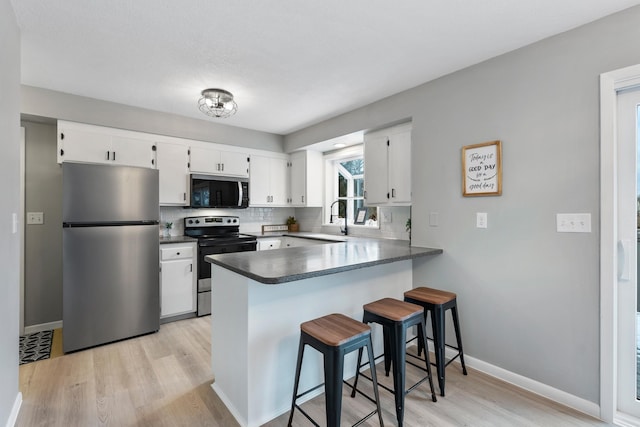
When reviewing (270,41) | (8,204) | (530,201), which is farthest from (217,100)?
(530,201)

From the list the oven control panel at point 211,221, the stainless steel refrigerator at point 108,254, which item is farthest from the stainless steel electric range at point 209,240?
the stainless steel refrigerator at point 108,254

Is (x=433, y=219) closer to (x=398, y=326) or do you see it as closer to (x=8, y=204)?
(x=398, y=326)

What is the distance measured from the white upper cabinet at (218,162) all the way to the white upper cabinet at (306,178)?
0.76 m

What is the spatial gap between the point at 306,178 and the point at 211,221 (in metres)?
1.45

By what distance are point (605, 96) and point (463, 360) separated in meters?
1.99

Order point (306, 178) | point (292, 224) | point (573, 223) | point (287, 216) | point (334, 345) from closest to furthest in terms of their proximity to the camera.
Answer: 1. point (334, 345)
2. point (573, 223)
3. point (306, 178)
4. point (292, 224)
5. point (287, 216)

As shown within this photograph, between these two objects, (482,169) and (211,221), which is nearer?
(482,169)

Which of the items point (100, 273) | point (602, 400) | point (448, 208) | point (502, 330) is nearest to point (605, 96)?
point (448, 208)

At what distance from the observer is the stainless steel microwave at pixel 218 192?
12.4 feet

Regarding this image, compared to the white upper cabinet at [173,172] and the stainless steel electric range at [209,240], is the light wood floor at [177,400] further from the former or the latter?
the white upper cabinet at [173,172]

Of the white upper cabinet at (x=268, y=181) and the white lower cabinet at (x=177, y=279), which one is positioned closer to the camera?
the white lower cabinet at (x=177, y=279)

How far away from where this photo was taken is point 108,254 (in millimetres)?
2854

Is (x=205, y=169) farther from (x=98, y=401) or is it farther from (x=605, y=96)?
(x=605, y=96)

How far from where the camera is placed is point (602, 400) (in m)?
1.81
